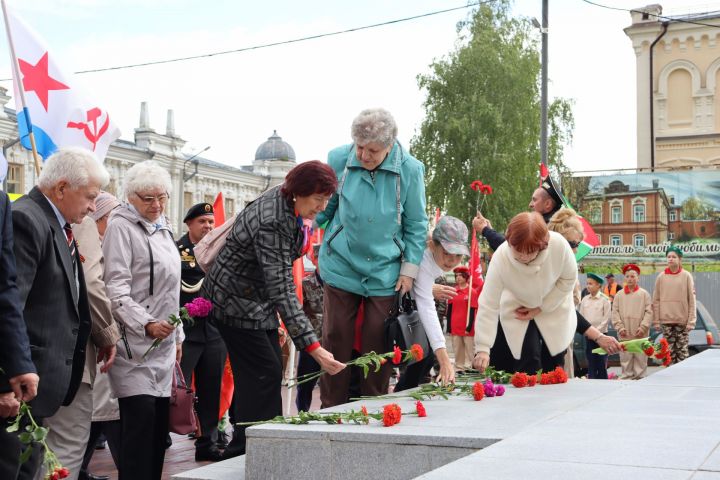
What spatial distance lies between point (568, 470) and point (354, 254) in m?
2.77

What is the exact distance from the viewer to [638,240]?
22.8 metres

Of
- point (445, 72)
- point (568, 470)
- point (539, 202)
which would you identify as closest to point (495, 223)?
point (445, 72)

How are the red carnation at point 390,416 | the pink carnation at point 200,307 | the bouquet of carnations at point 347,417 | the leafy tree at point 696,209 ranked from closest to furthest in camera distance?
the red carnation at point 390,416 → the bouquet of carnations at point 347,417 → the pink carnation at point 200,307 → the leafy tree at point 696,209

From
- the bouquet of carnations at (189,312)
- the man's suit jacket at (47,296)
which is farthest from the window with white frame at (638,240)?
the man's suit jacket at (47,296)

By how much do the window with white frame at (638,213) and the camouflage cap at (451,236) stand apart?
17.7 m

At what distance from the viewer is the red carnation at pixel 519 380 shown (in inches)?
236

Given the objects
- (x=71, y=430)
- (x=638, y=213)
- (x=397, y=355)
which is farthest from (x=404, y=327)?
(x=638, y=213)

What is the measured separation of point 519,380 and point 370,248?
1247 millimetres

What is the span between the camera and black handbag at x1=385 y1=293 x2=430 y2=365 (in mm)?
5578

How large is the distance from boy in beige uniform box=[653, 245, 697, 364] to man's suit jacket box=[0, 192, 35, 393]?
37.7 feet

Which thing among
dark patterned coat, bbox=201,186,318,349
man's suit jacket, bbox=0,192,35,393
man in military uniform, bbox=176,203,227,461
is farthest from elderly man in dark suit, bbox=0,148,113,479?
man in military uniform, bbox=176,203,227,461

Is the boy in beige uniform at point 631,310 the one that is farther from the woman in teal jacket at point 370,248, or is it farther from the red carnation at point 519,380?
the woman in teal jacket at point 370,248

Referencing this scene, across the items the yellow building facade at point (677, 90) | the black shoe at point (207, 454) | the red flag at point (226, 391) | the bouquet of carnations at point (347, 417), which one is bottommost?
the black shoe at point (207, 454)

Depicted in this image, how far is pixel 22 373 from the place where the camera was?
3541mm
